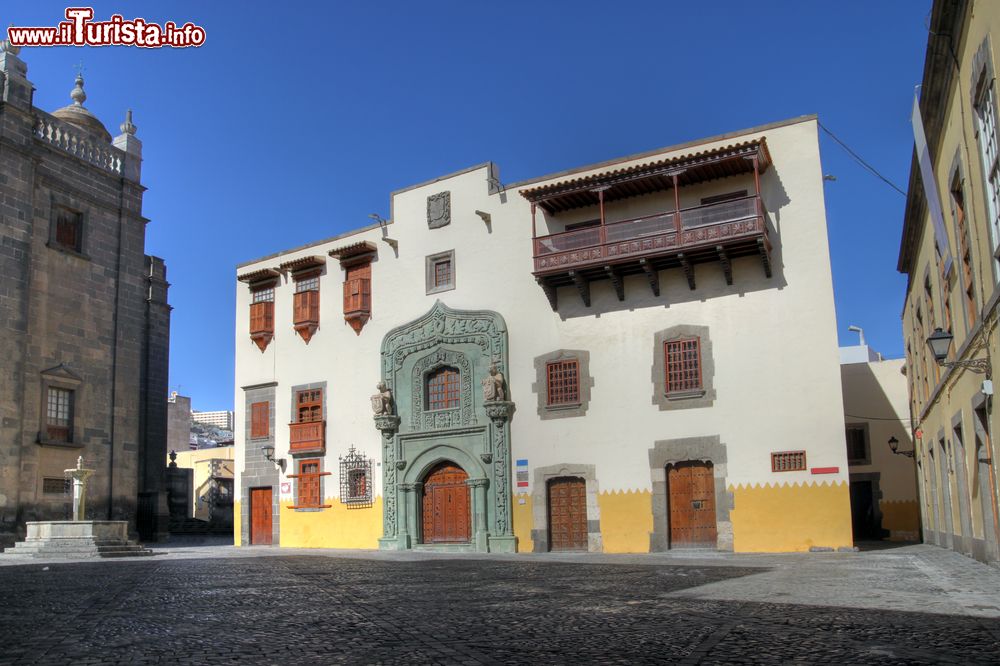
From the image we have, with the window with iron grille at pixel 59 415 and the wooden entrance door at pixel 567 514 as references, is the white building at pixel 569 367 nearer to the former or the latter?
the wooden entrance door at pixel 567 514

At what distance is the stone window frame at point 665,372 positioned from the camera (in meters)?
21.3

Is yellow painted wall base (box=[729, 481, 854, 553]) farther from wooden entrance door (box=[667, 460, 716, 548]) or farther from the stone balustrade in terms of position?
the stone balustrade

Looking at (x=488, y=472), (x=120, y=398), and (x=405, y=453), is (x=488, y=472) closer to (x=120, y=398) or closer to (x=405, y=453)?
(x=405, y=453)

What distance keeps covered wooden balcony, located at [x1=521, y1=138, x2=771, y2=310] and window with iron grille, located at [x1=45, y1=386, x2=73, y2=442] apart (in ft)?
46.3

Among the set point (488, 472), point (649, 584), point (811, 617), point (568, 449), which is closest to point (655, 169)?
point (568, 449)

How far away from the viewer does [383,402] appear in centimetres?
2577

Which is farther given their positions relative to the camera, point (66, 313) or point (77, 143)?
point (77, 143)

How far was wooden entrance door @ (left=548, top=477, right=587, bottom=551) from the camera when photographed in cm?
2266

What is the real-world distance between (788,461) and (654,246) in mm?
5649

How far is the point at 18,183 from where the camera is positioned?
25172 millimetres

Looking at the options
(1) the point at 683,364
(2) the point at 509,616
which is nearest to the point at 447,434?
(1) the point at 683,364

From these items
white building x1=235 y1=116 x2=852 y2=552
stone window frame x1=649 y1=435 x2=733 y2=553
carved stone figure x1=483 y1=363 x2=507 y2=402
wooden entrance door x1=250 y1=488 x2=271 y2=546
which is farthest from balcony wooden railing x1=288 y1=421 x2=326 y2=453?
stone window frame x1=649 y1=435 x2=733 y2=553

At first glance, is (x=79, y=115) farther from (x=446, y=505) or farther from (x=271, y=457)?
(x=446, y=505)

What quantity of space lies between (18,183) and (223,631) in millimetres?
21538
